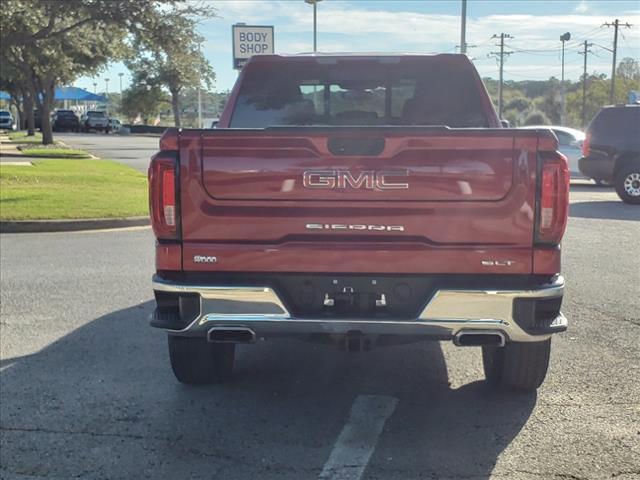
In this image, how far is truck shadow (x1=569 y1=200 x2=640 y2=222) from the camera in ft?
42.8

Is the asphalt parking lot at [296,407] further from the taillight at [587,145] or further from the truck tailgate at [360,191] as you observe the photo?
the taillight at [587,145]

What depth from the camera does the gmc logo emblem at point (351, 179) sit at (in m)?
Result: 3.86

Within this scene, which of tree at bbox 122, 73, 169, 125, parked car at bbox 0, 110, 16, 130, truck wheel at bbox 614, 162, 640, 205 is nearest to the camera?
truck wheel at bbox 614, 162, 640, 205

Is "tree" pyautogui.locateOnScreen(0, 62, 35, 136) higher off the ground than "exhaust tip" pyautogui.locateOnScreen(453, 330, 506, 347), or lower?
higher

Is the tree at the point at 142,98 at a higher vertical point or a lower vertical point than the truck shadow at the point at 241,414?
higher

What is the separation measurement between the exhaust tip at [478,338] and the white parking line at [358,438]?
0.73 m

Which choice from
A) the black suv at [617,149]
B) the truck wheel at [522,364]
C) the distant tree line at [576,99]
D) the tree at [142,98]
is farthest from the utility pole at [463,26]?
the tree at [142,98]

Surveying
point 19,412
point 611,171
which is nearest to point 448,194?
point 19,412

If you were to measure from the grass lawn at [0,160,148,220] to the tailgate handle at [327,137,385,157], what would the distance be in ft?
29.1

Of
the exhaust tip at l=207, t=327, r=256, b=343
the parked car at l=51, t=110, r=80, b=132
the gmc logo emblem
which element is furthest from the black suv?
the parked car at l=51, t=110, r=80, b=132

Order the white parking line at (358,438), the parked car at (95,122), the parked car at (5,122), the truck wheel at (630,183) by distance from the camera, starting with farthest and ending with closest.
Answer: the parked car at (5,122) → the parked car at (95,122) → the truck wheel at (630,183) → the white parking line at (358,438)

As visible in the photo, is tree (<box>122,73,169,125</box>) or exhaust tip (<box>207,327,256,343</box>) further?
tree (<box>122,73,169,125</box>)

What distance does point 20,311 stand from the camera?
6.75 meters

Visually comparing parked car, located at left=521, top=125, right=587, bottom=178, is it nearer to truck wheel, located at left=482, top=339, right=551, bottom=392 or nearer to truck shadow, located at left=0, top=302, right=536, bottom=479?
truck shadow, located at left=0, top=302, right=536, bottom=479
